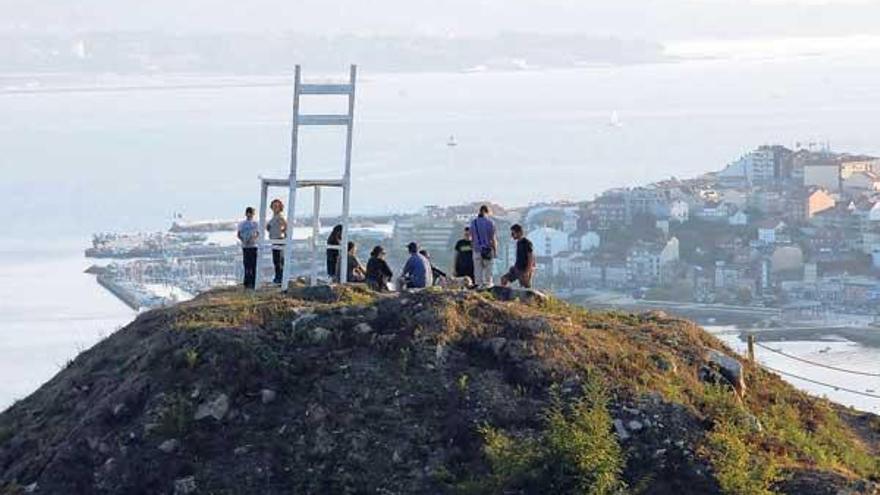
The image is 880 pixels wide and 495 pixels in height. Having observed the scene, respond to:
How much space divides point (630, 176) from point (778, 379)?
64880mm

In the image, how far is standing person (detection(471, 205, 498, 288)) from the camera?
45.0 feet

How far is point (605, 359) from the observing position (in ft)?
35.1

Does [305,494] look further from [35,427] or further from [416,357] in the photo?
[35,427]

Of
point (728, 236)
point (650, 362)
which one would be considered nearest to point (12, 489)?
point (650, 362)

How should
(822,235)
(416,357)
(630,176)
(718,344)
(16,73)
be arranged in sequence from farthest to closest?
(16,73) → (630,176) → (822,235) → (718,344) → (416,357)

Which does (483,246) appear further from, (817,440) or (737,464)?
(737,464)

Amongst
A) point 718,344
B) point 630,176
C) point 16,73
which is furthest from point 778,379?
point 16,73

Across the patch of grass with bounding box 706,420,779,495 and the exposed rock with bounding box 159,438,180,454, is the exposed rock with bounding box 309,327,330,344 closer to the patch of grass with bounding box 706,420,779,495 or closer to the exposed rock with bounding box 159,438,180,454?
the exposed rock with bounding box 159,438,180,454

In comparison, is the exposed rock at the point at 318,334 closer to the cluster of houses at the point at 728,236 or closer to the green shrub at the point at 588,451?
the green shrub at the point at 588,451

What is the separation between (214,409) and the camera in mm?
10227

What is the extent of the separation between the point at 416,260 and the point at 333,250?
59 cm

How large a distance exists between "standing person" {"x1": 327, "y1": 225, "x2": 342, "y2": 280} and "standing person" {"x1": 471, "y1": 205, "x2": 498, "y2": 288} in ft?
2.91

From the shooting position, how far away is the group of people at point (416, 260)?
43.5 feet

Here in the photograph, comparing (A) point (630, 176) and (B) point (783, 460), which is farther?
(A) point (630, 176)
